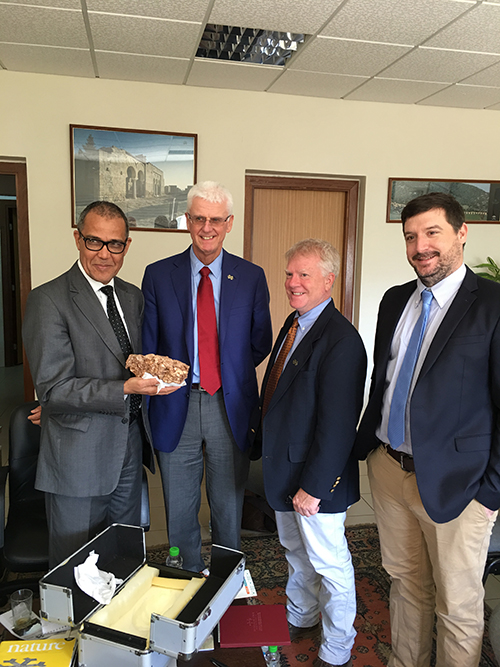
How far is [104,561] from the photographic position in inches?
68.9

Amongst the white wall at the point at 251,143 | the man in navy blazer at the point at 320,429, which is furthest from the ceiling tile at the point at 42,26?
A: the man in navy blazer at the point at 320,429

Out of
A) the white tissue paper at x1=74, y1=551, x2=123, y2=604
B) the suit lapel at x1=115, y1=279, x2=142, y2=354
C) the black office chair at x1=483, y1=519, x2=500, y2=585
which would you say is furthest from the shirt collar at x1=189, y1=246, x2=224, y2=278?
the black office chair at x1=483, y1=519, x2=500, y2=585

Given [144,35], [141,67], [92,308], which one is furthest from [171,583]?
[141,67]

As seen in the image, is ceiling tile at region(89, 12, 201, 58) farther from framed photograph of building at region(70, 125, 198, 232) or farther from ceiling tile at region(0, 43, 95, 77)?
framed photograph of building at region(70, 125, 198, 232)

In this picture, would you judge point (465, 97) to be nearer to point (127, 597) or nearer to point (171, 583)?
point (171, 583)

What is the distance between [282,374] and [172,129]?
10.3 feet

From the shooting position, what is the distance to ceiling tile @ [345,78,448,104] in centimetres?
417

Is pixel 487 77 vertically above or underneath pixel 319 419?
above

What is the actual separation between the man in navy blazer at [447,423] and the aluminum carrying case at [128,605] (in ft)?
2.21

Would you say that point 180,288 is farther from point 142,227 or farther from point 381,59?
point 381,59

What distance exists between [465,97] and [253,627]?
4.59 metres

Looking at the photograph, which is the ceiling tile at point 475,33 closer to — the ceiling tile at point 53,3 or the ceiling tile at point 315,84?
the ceiling tile at point 315,84

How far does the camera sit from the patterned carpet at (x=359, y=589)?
212 cm

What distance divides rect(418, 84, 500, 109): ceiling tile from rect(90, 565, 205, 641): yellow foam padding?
14.2 ft
